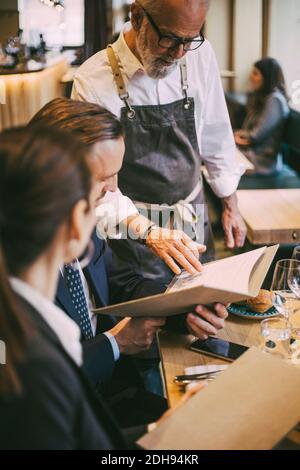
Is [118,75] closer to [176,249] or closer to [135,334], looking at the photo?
[176,249]

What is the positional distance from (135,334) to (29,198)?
2.56 ft

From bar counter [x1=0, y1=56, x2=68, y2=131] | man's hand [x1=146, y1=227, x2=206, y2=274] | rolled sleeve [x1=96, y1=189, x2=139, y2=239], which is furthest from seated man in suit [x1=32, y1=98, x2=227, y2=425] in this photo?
bar counter [x1=0, y1=56, x2=68, y2=131]

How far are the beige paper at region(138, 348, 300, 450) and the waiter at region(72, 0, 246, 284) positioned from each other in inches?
30.1

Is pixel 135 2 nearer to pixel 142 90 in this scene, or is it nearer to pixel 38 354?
pixel 142 90

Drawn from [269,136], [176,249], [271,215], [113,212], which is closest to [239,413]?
[176,249]

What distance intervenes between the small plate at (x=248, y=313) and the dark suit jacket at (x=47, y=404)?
785 millimetres

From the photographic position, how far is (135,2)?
1.91 m

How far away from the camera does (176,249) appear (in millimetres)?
1654

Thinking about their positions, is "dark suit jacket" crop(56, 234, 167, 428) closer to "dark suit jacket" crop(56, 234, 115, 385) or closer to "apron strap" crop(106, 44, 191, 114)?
"dark suit jacket" crop(56, 234, 115, 385)

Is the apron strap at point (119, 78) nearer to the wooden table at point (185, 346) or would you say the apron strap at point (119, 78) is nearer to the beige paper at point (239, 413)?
the wooden table at point (185, 346)

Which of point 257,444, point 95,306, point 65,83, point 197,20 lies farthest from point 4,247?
point 65,83

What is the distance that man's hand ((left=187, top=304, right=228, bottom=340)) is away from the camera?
143 centimetres

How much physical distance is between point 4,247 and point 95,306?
2.79ft

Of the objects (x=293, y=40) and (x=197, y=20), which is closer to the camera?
(x=197, y=20)
